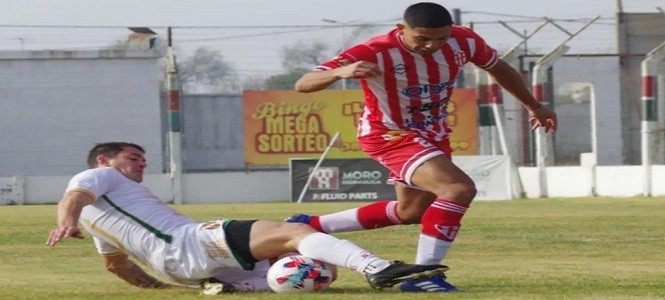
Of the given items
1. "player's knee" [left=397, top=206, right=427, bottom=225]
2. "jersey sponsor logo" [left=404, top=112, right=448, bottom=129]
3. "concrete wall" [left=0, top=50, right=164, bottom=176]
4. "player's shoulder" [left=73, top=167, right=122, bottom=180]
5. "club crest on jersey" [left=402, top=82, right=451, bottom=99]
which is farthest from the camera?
"concrete wall" [left=0, top=50, right=164, bottom=176]

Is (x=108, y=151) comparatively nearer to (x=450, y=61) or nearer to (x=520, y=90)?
(x=450, y=61)

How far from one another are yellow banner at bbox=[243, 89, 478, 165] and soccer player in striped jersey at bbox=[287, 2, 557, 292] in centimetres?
3024

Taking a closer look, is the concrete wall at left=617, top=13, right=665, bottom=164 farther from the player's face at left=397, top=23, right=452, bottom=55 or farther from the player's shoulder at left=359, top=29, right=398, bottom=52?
the player's face at left=397, top=23, right=452, bottom=55

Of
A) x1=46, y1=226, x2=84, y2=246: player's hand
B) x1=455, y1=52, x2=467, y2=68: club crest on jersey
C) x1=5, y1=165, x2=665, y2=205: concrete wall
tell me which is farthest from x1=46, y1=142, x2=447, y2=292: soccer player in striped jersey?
x1=5, y1=165, x2=665, y2=205: concrete wall

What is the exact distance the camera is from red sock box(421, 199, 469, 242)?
369 inches

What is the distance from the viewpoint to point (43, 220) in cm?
2347

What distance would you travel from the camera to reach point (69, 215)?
8.53 meters

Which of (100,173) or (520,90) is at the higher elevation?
(520,90)

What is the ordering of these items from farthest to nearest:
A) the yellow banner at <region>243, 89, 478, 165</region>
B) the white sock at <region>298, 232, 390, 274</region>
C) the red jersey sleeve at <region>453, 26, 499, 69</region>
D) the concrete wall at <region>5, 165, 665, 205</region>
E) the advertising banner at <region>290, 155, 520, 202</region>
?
the yellow banner at <region>243, 89, 478, 165</region>, the advertising banner at <region>290, 155, 520, 202</region>, the concrete wall at <region>5, 165, 665, 205</region>, the red jersey sleeve at <region>453, 26, 499, 69</region>, the white sock at <region>298, 232, 390, 274</region>

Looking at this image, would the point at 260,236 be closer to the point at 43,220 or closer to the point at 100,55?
the point at 43,220

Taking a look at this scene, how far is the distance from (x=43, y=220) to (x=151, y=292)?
14570mm

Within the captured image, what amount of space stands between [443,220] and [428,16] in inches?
46.5

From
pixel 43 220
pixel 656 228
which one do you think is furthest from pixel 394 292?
pixel 43 220

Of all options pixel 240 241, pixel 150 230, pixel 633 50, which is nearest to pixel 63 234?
pixel 150 230
